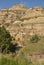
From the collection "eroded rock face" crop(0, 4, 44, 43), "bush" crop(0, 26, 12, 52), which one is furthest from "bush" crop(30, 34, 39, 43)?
A: "bush" crop(0, 26, 12, 52)

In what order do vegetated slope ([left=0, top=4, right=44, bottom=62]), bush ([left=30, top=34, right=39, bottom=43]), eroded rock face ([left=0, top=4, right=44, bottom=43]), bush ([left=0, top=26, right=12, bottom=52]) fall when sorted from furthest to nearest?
eroded rock face ([left=0, top=4, right=44, bottom=43]), bush ([left=30, top=34, right=39, bottom=43]), bush ([left=0, top=26, right=12, bottom=52]), vegetated slope ([left=0, top=4, right=44, bottom=62])

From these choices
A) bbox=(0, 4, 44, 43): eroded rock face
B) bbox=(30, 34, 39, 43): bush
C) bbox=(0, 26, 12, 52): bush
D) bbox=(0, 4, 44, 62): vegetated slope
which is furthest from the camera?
bbox=(0, 4, 44, 43): eroded rock face

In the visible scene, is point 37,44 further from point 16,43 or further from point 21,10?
point 21,10

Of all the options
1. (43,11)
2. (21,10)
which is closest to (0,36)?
(43,11)

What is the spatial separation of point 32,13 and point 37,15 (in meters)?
2.68

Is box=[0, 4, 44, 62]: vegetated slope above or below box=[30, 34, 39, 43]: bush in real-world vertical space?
below

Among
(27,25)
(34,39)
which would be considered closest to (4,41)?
(34,39)

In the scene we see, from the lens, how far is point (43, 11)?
2436 inches

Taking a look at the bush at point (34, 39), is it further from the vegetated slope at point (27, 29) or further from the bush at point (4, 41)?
the bush at point (4, 41)

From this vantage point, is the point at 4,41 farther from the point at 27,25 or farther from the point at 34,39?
the point at 27,25

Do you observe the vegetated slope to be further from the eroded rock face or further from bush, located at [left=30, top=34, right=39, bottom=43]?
bush, located at [left=30, top=34, right=39, bottom=43]

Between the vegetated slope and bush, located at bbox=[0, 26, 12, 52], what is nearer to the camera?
the vegetated slope

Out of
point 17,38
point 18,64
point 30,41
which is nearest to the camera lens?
point 18,64

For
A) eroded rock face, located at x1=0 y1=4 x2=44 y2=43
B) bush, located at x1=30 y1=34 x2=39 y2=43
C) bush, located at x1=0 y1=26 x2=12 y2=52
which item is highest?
bush, located at x1=0 y1=26 x2=12 y2=52
